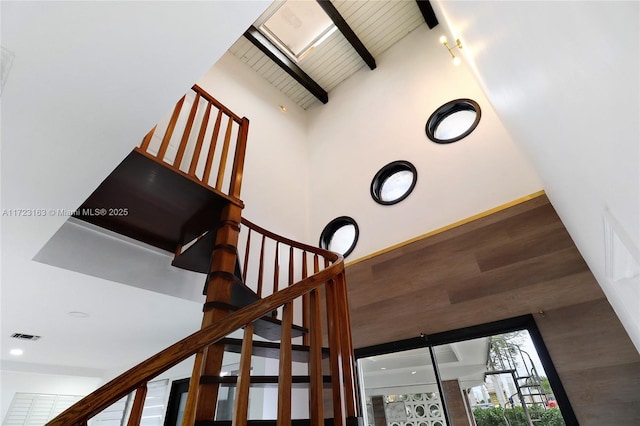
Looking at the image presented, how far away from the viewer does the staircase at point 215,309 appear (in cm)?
127

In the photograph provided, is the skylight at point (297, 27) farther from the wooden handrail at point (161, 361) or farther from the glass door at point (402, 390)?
the glass door at point (402, 390)

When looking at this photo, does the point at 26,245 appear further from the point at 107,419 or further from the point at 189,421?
the point at 107,419

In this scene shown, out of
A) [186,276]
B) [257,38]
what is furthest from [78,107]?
[257,38]

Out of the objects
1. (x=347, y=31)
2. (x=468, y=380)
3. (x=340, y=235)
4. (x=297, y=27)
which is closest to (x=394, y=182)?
(x=340, y=235)

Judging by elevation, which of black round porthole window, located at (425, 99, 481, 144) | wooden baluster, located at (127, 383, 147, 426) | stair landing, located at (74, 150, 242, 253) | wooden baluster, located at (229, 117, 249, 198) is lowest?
wooden baluster, located at (127, 383, 147, 426)

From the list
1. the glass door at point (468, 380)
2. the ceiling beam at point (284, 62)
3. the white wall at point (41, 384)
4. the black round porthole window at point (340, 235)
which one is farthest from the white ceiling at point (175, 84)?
the white wall at point (41, 384)

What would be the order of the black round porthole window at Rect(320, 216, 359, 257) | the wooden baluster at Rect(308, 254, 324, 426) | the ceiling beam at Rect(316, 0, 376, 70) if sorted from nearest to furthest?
the wooden baluster at Rect(308, 254, 324, 426) → the black round porthole window at Rect(320, 216, 359, 257) → the ceiling beam at Rect(316, 0, 376, 70)

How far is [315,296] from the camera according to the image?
178cm

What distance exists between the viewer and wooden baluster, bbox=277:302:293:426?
1.39 metres

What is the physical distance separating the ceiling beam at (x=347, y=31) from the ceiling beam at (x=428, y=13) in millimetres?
1008

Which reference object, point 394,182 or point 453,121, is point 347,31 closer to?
point 453,121

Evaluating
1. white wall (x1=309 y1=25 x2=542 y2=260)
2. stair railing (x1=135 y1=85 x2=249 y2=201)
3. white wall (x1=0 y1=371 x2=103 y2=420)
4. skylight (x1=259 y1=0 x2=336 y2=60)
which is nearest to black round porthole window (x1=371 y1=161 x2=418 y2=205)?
white wall (x1=309 y1=25 x2=542 y2=260)

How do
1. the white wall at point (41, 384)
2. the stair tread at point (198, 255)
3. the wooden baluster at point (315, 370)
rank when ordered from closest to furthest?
1. the wooden baluster at point (315, 370)
2. the stair tread at point (198, 255)
3. the white wall at point (41, 384)

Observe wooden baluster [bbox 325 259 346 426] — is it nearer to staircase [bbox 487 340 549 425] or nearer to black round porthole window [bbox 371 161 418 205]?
staircase [bbox 487 340 549 425]
